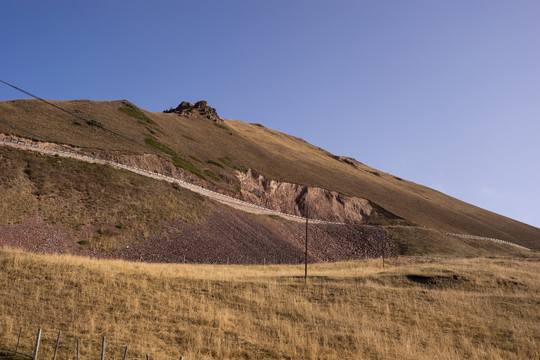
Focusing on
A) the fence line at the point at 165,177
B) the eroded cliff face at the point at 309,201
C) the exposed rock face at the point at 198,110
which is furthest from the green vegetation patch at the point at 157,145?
the exposed rock face at the point at 198,110

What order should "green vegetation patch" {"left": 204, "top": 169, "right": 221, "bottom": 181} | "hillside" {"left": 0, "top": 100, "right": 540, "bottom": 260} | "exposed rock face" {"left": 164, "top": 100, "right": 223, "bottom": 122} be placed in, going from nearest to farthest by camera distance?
"hillside" {"left": 0, "top": 100, "right": 540, "bottom": 260}
"green vegetation patch" {"left": 204, "top": 169, "right": 221, "bottom": 181}
"exposed rock face" {"left": 164, "top": 100, "right": 223, "bottom": 122}

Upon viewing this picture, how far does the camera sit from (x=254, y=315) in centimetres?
1705

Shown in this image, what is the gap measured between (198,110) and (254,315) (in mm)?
120467

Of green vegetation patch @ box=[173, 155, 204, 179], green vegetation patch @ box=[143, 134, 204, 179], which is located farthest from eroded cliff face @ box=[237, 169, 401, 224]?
green vegetation patch @ box=[143, 134, 204, 179]

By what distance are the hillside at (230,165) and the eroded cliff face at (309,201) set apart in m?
0.21

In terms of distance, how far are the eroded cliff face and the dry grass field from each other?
50.9m

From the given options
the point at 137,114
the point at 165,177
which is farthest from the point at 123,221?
the point at 137,114

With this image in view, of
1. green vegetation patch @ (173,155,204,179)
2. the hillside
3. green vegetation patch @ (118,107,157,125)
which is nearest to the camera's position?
the hillside

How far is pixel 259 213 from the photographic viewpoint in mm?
62281

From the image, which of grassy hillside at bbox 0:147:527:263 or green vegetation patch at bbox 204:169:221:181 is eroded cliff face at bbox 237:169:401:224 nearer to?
green vegetation patch at bbox 204:169:221:181

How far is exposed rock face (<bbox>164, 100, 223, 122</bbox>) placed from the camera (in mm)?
128250

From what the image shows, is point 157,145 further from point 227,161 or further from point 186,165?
point 227,161

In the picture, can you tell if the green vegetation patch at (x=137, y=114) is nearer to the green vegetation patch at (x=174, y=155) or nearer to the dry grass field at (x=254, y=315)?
the green vegetation patch at (x=174, y=155)

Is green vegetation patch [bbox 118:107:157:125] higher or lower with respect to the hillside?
higher
